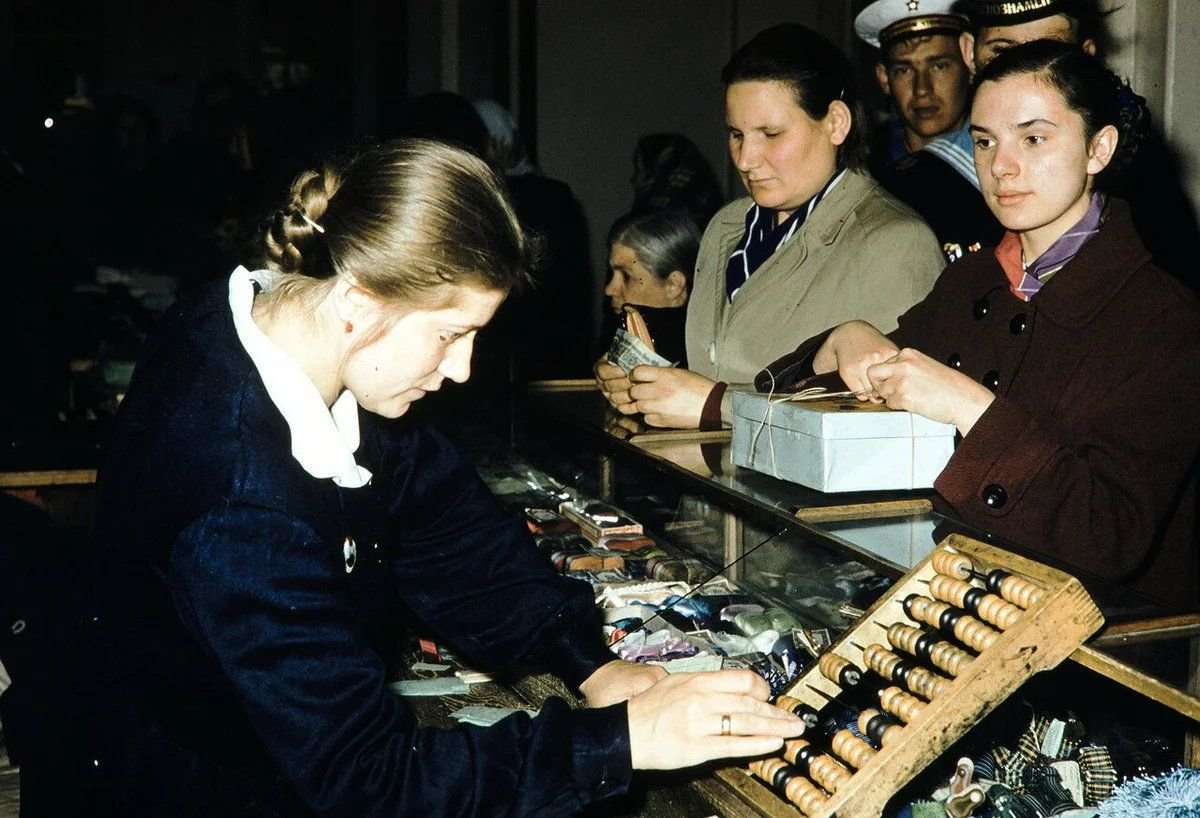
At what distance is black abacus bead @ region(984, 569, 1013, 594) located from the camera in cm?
153

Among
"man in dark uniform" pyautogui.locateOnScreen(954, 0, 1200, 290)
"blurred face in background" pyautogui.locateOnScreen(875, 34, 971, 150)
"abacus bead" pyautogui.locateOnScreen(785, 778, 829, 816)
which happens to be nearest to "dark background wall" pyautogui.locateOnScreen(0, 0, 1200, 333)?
"blurred face in background" pyautogui.locateOnScreen(875, 34, 971, 150)

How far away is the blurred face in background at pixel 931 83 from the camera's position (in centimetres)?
374

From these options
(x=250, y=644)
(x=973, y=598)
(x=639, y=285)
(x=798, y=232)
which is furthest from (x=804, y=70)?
(x=250, y=644)

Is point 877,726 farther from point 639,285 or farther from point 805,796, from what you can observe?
point 639,285

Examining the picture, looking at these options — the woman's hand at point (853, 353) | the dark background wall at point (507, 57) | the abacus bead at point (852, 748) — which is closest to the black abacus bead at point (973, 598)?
the abacus bead at point (852, 748)

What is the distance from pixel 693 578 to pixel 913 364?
0.93m

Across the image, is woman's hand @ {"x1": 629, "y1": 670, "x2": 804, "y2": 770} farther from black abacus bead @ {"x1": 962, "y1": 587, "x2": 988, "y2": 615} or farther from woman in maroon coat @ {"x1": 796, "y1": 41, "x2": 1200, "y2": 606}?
woman in maroon coat @ {"x1": 796, "y1": 41, "x2": 1200, "y2": 606}

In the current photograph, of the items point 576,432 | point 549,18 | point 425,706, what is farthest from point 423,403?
point 549,18

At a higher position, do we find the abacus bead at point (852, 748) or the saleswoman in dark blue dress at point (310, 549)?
the saleswoman in dark blue dress at point (310, 549)

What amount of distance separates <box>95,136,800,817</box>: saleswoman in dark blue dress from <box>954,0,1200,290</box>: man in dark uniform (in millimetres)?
1735

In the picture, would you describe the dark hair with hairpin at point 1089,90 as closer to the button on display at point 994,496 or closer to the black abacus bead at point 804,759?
the button on display at point 994,496

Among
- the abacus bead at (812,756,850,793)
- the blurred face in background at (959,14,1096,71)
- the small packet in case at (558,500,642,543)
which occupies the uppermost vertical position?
the blurred face in background at (959,14,1096,71)

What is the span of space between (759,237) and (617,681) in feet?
5.46

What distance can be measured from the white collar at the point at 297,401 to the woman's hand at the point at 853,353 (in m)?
1.08
